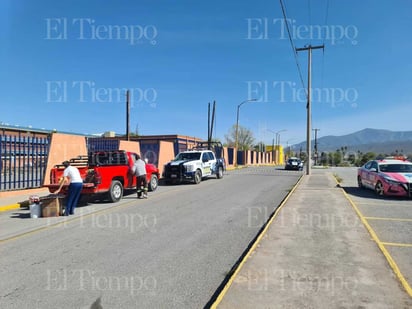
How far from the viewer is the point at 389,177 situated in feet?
41.4

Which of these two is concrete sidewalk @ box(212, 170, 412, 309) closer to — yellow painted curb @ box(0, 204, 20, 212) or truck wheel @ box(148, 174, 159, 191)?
truck wheel @ box(148, 174, 159, 191)

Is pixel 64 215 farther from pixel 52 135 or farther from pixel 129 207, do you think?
pixel 52 135

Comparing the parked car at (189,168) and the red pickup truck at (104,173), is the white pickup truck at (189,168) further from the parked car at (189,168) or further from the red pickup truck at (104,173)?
the red pickup truck at (104,173)

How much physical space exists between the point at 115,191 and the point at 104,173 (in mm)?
876

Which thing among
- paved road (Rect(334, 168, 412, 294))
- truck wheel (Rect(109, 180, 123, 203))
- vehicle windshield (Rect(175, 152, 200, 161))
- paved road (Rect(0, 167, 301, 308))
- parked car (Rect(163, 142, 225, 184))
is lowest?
paved road (Rect(0, 167, 301, 308))

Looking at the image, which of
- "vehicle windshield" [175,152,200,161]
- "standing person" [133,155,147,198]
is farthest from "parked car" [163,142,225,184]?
"standing person" [133,155,147,198]

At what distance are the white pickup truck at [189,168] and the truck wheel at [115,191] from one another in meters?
6.31

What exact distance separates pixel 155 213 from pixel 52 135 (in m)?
8.63

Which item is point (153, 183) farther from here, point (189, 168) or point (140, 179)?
point (189, 168)

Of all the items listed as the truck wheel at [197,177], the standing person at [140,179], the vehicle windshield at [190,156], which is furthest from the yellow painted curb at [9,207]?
the vehicle windshield at [190,156]

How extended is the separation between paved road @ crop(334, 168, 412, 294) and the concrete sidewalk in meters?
0.27

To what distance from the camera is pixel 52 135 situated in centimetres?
1544

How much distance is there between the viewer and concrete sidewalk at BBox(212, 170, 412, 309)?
3.80 m

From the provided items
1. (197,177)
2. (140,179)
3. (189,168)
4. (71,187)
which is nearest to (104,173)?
(140,179)
